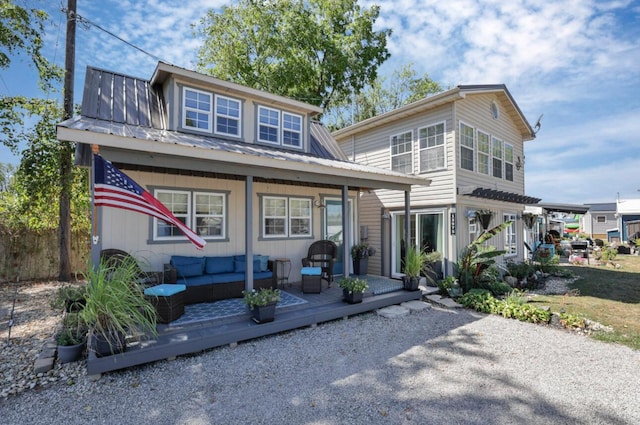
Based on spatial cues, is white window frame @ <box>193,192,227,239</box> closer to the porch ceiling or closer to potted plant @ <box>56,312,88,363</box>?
the porch ceiling

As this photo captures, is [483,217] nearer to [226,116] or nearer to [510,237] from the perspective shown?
[510,237]

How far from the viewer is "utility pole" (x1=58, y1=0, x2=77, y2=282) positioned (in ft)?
32.7

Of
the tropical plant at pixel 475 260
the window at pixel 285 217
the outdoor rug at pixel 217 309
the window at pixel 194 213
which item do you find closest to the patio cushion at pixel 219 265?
the window at pixel 194 213

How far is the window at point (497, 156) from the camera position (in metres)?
11.2

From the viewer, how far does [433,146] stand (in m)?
9.69

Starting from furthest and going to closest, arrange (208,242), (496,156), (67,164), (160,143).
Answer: (496,156), (67,164), (208,242), (160,143)

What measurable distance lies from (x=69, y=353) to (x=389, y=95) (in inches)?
1002

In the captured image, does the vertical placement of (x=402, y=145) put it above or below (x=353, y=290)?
above

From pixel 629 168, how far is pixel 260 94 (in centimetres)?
3608

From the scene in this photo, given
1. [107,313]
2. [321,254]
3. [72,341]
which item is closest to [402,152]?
[321,254]

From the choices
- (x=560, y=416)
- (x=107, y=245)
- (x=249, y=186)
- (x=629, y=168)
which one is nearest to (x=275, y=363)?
(x=249, y=186)

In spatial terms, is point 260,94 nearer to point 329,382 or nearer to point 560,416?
point 329,382

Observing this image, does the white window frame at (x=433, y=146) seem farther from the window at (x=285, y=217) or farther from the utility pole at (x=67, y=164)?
the utility pole at (x=67, y=164)

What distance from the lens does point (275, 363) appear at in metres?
4.42
